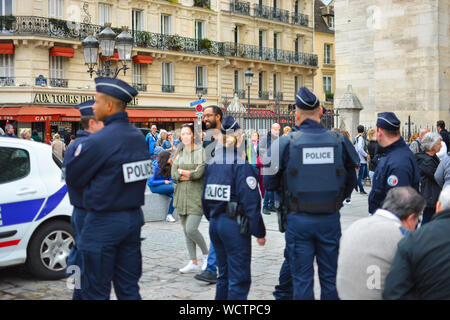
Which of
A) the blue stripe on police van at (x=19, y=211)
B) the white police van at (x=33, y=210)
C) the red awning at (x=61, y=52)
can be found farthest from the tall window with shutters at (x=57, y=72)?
the blue stripe on police van at (x=19, y=211)

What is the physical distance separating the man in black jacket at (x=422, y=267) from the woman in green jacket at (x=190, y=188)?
3.88 metres

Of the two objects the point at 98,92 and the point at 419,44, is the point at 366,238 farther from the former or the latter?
the point at 419,44

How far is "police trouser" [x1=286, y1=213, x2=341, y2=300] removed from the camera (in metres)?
4.68

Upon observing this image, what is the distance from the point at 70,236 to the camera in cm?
706

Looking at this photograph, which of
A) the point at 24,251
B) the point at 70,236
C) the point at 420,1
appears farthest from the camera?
the point at 420,1

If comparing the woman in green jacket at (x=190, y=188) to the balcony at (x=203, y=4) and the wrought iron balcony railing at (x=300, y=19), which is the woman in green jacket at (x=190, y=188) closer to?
the balcony at (x=203, y=4)

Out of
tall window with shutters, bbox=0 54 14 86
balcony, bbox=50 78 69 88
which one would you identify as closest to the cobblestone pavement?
tall window with shutters, bbox=0 54 14 86

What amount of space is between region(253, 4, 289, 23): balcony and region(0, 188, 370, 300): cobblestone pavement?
120ft

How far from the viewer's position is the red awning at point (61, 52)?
3112 centimetres

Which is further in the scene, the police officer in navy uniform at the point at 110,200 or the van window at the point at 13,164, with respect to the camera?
the van window at the point at 13,164

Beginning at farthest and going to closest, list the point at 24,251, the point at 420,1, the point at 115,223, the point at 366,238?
the point at 420,1
the point at 24,251
the point at 115,223
the point at 366,238

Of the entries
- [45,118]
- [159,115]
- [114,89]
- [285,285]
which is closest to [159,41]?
[159,115]
